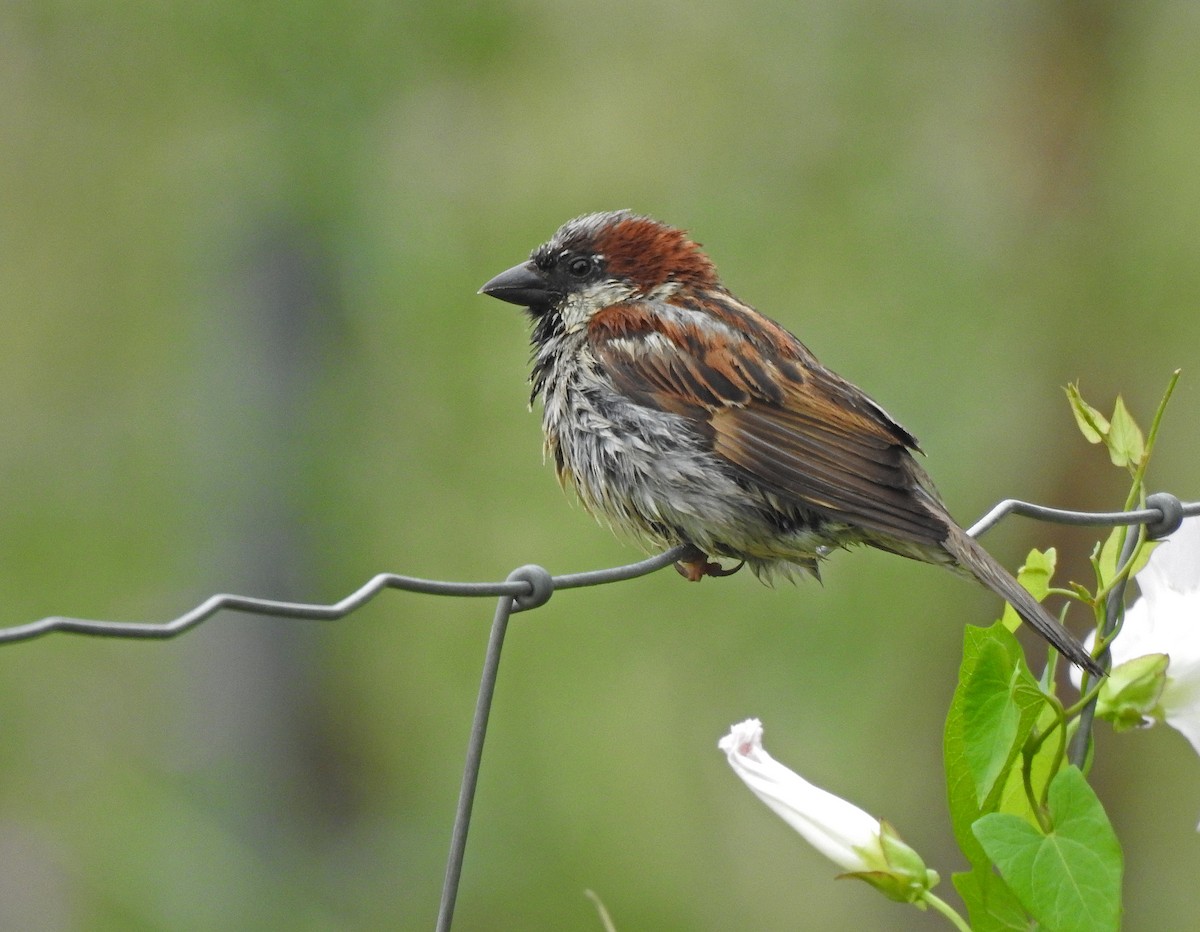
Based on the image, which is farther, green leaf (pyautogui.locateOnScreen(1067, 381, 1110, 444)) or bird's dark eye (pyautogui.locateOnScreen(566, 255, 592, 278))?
bird's dark eye (pyautogui.locateOnScreen(566, 255, 592, 278))

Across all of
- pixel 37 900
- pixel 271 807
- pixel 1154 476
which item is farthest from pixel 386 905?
pixel 1154 476

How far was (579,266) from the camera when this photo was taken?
373 centimetres

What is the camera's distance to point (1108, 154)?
7898 mm

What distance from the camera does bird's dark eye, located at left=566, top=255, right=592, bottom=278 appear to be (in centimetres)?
373

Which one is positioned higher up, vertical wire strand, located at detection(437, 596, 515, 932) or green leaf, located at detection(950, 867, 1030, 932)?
vertical wire strand, located at detection(437, 596, 515, 932)

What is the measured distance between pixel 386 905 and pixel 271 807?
0.82m

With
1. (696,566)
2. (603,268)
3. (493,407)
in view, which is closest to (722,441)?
(696,566)

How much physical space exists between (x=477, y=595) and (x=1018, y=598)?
0.96 metres

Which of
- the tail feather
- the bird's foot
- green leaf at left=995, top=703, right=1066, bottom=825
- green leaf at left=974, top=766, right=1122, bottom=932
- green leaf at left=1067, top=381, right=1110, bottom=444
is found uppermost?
green leaf at left=1067, top=381, right=1110, bottom=444

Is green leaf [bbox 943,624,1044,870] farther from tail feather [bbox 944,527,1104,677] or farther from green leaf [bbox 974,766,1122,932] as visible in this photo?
tail feather [bbox 944,527,1104,677]

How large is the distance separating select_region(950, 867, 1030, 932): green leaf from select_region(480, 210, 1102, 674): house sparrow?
40.1 inches

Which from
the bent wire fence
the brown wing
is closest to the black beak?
the brown wing

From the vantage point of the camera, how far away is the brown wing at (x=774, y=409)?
304 cm

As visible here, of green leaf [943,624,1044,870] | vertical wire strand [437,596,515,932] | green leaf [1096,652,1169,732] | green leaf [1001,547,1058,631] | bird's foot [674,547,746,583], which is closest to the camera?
vertical wire strand [437,596,515,932]
